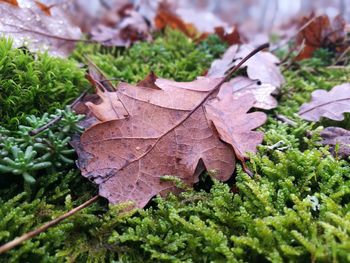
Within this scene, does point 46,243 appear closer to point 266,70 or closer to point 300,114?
point 300,114

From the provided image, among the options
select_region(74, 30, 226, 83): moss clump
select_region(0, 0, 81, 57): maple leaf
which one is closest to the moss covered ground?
select_region(0, 0, 81, 57): maple leaf

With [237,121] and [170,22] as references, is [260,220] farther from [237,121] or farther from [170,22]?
[170,22]

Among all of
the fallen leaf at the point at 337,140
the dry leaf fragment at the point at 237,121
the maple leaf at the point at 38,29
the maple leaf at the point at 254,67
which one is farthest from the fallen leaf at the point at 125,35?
the fallen leaf at the point at 337,140

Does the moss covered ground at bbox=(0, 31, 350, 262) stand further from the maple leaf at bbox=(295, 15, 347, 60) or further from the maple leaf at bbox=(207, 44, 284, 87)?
the maple leaf at bbox=(295, 15, 347, 60)

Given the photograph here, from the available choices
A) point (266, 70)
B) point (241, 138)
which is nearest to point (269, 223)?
point (241, 138)

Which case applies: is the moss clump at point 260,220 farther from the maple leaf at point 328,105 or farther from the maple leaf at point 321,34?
the maple leaf at point 321,34

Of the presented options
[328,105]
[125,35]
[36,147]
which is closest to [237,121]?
[328,105]
